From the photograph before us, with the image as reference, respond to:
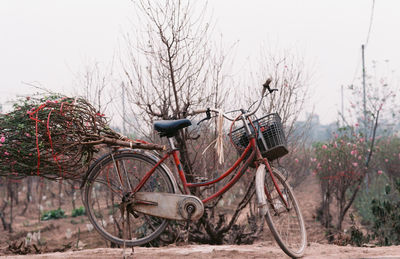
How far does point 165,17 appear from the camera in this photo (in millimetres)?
4949

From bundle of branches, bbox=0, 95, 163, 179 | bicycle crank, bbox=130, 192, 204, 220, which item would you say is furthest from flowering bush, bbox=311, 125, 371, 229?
bundle of branches, bbox=0, 95, 163, 179

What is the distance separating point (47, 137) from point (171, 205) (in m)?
1.18

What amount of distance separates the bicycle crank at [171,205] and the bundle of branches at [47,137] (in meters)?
0.49

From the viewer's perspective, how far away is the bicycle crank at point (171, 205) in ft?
11.4

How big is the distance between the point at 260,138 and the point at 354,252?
1529 mm

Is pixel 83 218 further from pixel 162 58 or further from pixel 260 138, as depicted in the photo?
pixel 260 138

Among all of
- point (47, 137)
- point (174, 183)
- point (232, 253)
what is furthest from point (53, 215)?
point (174, 183)

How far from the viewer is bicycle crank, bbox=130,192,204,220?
11.4ft

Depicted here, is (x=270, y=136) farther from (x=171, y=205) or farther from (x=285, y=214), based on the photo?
(x=171, y=205)

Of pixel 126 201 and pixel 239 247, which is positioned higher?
pixel 126 201

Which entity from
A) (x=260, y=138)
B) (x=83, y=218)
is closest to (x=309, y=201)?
(x=83, y=218)

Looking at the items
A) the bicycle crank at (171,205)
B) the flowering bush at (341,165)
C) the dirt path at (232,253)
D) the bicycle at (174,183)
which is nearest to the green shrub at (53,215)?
the flowering bush at (341,165)

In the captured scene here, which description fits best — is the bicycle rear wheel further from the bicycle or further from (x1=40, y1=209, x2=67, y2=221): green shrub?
(x1=40, y1=209, x2=67, y2=221): green shrub

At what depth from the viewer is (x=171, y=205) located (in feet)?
11.5
